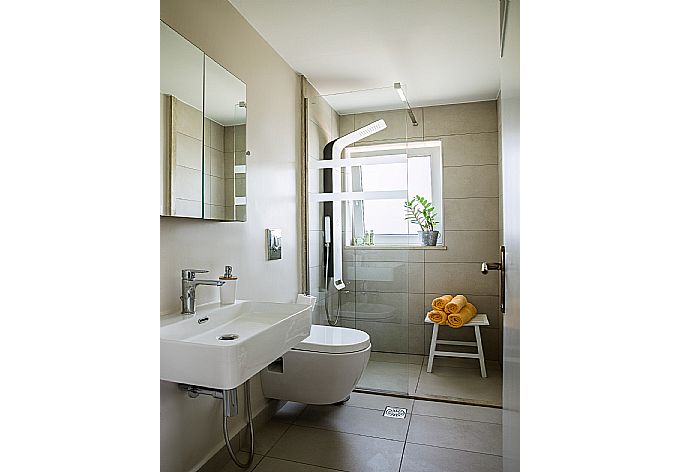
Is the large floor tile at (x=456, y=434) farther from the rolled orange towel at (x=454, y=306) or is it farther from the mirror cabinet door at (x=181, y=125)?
the mirror cabinet door at (x=181, y=125)

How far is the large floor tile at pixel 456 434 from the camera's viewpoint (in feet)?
7.88

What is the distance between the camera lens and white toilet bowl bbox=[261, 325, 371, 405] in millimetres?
2578

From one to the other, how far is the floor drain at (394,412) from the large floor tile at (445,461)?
391mm

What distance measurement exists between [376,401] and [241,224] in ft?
5.12

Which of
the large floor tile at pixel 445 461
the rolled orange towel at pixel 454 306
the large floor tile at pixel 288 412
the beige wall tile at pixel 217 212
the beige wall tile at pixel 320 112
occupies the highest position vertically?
the beige wall tile at pixel 320 112

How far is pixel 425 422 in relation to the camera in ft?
8.84

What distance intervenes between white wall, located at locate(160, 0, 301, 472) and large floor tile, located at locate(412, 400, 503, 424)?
1.06 m

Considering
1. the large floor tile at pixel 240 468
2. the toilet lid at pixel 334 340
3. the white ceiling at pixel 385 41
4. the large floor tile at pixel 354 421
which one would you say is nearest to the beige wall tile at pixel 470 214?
the white ceiling at pixel 385 41

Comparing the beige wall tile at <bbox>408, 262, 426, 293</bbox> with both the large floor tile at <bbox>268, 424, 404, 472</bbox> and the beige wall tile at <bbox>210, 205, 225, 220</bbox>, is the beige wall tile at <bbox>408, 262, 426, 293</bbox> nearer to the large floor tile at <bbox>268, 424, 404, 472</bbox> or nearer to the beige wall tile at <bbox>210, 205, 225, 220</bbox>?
the large floor tile at <bbox>268, 424, 404, 472</bbox>

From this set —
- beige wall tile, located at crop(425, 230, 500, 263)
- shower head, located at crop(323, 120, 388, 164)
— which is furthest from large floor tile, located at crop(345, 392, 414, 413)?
shower head, located at crop(323, 120, 388, 164)
